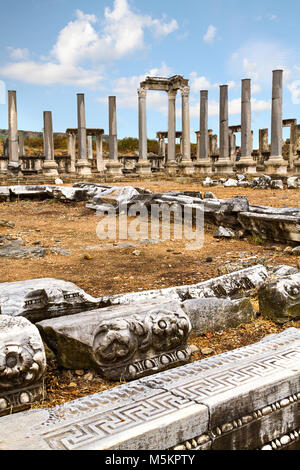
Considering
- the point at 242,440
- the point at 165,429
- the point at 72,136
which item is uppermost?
the point at 72,136

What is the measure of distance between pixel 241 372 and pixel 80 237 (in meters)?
6.33

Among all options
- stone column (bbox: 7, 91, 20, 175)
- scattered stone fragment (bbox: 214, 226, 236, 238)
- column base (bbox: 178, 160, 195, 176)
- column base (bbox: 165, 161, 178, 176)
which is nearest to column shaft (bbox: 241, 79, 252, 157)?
column base (bbox: 178, 160, 195, 176)

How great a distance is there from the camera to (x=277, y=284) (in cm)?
409

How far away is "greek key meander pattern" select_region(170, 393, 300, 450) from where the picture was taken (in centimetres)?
219

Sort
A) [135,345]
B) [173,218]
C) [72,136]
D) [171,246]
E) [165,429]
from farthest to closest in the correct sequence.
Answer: [72,136]
[173,218]
[171,246]
[135,345]
[165,429]

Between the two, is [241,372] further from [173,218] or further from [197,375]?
[173,218]

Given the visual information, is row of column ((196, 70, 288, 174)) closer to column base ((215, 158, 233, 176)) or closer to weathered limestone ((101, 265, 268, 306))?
column base ((215, 158, 233, 176))

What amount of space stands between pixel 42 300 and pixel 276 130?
2032cm

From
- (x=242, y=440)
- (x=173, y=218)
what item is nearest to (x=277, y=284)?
(x=242, y=440)

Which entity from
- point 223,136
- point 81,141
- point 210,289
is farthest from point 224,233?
point 81,141

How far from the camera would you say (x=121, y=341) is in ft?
9.62

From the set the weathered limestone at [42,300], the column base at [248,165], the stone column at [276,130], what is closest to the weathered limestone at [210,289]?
the weathered limestone at [42,300]

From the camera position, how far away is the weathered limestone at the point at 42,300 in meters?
3.53

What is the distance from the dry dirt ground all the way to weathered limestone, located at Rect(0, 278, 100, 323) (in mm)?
522
